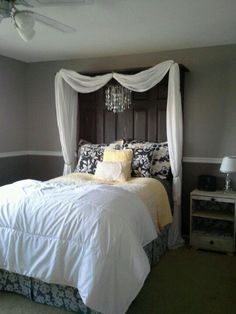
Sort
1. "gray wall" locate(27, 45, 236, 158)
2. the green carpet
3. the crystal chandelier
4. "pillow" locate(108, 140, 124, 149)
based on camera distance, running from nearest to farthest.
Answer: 1. the green carpet
2. "gray wall" locate(27, 45, 236, 158)
3. "pillow" locate(108, 140, 124, 149)
4. the crystal chandelier

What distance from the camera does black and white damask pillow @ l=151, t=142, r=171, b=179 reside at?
3.79 meters

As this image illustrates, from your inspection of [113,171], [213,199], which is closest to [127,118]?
[113,171]

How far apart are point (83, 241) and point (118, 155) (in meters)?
1.72

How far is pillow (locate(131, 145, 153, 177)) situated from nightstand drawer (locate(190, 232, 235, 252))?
0.95 m

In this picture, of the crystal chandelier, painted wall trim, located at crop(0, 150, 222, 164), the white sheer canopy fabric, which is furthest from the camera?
the crystal chandelier

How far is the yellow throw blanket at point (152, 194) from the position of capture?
2967 mm

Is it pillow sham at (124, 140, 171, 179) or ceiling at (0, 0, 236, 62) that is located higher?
ceiling at (0, 0, 236, 62)

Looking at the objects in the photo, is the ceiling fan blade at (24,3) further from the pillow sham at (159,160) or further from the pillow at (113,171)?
the pillow sham at (159,160)

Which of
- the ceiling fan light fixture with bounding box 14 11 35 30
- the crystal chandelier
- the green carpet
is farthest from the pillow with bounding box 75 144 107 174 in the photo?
the ceiling fan light fixture with bounding box 14 11 35 30

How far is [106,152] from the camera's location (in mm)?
3834

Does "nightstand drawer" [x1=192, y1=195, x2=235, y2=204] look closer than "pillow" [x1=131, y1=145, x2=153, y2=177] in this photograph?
Yes

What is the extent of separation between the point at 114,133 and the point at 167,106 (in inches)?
37.6

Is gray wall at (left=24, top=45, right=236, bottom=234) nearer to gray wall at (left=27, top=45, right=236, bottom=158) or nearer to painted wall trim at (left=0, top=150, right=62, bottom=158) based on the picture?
gray wall at (left=27, top=45, right=236, bottom=158)

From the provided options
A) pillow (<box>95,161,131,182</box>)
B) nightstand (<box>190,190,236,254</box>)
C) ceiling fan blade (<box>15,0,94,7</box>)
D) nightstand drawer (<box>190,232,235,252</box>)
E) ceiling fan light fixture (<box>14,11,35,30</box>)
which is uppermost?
ceiling fan blade (<box>15,0,94,7</box>)
